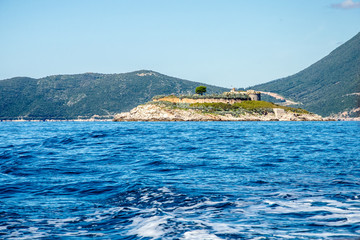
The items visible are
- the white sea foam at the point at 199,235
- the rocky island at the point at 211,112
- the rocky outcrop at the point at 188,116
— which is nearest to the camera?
the white sea foam at the point at 199,235

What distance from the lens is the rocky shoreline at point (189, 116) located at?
5300 inches

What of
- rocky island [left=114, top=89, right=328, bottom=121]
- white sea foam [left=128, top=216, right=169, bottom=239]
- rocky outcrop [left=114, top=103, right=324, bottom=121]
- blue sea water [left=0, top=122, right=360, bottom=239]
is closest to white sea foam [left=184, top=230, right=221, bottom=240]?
blue sea water [left=0, top=122, right=360, bottom=239]

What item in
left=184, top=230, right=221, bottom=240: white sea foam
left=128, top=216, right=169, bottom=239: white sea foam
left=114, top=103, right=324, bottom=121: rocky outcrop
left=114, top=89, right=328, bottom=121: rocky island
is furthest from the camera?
left=114, top=89, right=328, bottom=121: rocky island

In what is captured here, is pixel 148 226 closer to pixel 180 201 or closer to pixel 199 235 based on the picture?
pixel 199 235

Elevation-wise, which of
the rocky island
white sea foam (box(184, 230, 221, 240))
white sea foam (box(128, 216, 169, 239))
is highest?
the rocky island

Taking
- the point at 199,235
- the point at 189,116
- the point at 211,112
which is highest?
the point at 211,112

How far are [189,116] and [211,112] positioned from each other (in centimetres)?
Answer: 1032

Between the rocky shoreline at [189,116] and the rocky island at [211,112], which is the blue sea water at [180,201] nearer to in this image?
the rocky shoreline at [189,116]

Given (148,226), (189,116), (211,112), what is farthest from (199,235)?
(211,112)

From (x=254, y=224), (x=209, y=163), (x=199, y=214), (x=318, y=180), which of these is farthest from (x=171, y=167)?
(x=254, y=224)

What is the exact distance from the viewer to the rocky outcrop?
13459 centimetres

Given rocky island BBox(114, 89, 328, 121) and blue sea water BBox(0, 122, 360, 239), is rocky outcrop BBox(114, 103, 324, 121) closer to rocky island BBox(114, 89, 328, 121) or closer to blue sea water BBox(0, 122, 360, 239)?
rocky island BBox(114, 89, 328, 121)

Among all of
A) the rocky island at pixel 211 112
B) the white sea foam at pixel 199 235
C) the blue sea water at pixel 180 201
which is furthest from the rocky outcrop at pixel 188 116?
the white sea foam at pixel 199 235

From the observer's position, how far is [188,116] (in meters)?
134
